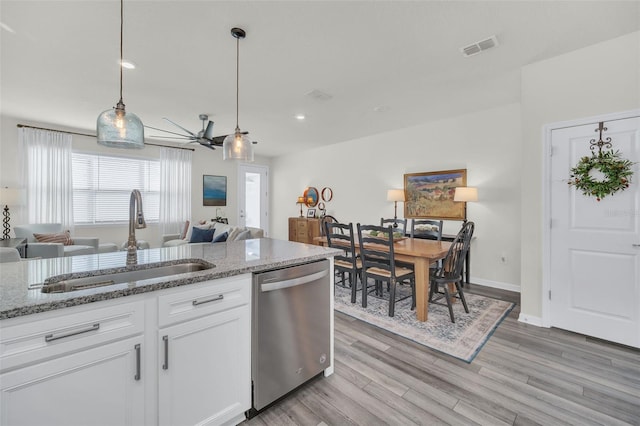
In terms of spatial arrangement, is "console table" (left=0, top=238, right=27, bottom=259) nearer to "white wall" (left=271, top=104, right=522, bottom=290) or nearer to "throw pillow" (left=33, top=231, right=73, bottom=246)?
"throw pillow" (left=33, top=231, right=73, bottom=246)

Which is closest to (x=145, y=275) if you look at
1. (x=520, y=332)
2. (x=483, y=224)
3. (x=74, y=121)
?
(x=520, y=332)

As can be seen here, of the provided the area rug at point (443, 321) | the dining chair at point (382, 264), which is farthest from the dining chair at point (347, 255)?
the area rug at point (443, 321)

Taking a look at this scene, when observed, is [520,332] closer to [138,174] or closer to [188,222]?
[188,222]

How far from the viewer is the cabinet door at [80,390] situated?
3.19ft

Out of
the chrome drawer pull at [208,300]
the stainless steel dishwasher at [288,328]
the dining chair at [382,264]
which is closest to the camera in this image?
the chrome drawer pull at [208,300]

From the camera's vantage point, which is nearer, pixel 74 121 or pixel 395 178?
pixel 74 121

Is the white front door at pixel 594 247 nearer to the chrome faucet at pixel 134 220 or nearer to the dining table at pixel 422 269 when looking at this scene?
the dining table at pixel 422 269

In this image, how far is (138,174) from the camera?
586 cm

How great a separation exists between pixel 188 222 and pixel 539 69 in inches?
241

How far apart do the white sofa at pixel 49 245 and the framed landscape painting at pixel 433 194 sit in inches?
205

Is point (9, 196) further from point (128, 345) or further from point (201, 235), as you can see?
point (128, 345)

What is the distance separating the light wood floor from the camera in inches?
64.9

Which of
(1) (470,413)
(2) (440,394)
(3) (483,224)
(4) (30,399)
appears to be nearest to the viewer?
(4) (30,399)

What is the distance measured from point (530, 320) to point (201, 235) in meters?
4.75
